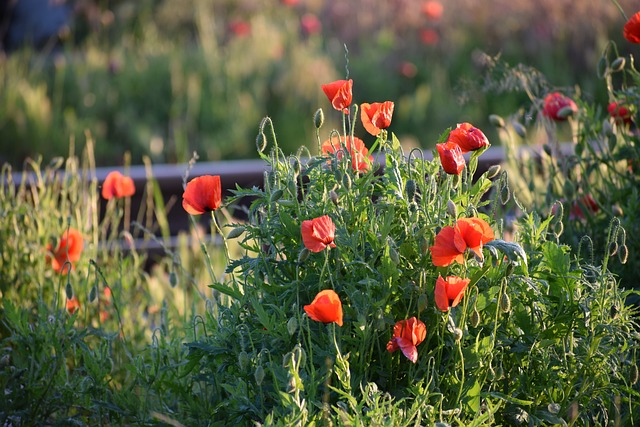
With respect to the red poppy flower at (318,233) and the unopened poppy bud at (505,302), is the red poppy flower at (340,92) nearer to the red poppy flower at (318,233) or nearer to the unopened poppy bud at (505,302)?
the red poppy flower at (318,233)

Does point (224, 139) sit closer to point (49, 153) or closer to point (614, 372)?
point (49, 153)

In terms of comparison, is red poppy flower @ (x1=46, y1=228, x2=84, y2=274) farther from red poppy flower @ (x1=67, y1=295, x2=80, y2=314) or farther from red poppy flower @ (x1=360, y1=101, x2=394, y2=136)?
red poppy flower @ (x1=360, y1=101, x2=394, y2=136)

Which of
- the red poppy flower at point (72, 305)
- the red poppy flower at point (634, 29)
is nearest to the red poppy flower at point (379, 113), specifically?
the red poppy flower at point (634, 29)

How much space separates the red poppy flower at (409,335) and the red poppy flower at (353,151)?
431mm

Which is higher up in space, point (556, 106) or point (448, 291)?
point (556, 106)

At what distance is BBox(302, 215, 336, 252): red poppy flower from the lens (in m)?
2.00

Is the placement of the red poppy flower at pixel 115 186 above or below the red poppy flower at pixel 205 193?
below

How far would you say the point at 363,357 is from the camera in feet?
7.16

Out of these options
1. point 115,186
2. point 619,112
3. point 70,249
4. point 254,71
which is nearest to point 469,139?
point 619,112

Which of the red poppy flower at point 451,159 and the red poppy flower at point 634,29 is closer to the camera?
the red poppy flower at point 451,159

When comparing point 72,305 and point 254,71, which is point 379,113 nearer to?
point 72,305

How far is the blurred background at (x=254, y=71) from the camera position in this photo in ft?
21.0

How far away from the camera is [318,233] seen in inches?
78.7

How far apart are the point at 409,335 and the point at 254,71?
17.7 ft
